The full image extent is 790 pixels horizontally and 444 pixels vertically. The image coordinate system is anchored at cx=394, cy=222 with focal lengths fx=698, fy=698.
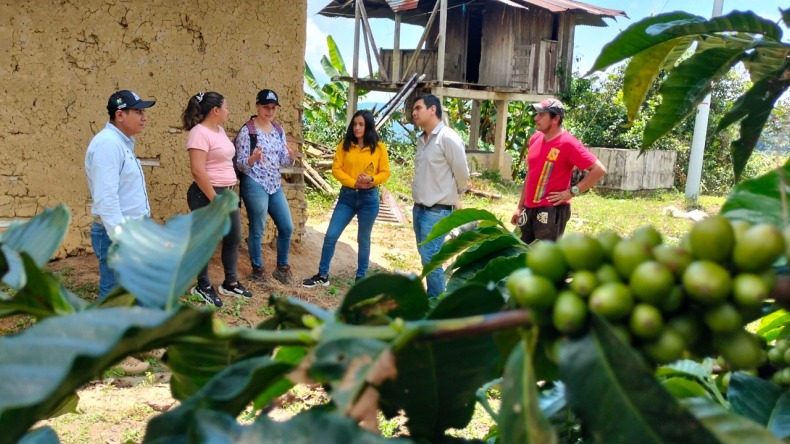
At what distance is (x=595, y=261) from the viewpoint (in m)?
0.61

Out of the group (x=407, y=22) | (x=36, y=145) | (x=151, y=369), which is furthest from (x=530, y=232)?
(x=407, y=22)

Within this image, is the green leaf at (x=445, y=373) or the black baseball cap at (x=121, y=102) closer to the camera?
the green leaf at (x=445, y=373)

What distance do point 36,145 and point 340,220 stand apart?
8.16ft

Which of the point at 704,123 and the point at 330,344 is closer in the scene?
the point at 330,344

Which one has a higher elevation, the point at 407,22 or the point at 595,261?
the point at 407,22

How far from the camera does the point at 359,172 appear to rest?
19.8 feet

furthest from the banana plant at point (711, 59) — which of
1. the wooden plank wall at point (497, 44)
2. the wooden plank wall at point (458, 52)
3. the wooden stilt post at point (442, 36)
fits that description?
the wooden plank wall at point (458, 52)

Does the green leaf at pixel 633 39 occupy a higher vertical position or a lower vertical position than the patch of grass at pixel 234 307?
higher

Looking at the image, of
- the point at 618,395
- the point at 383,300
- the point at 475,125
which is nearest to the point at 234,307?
the point at 383,300

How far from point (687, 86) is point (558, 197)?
4057 mm

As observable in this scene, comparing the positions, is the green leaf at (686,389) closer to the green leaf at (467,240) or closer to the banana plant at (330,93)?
the green leaf at (467,240)

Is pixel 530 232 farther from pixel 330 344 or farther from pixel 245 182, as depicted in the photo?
pixel 330 344

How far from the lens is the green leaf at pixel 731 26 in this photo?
102 cm

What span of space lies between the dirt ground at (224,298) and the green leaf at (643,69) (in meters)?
0.82
